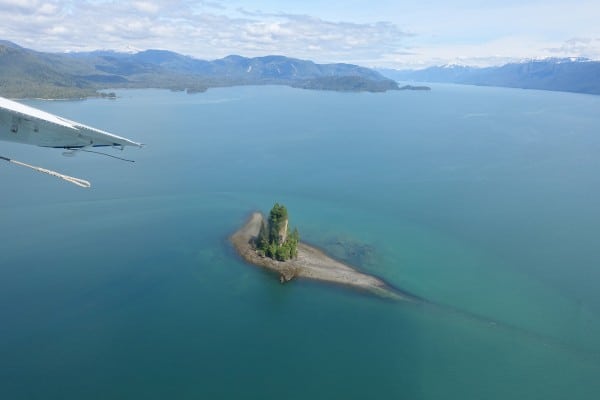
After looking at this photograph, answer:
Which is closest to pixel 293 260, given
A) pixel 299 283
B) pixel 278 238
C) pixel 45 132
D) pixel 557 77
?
pixel 278 238

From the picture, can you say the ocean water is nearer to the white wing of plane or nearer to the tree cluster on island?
the tree cluster on island

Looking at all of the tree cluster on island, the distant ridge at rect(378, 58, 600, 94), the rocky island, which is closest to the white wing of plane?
the rocky island

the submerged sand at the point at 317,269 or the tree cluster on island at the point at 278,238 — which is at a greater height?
the tree cluster on island at the point at 278,238

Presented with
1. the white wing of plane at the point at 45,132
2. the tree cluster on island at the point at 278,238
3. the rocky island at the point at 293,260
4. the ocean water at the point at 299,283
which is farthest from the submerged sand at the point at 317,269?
the white wing of plane at the point at 45,132

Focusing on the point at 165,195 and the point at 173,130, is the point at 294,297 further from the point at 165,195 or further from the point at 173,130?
the point at 173,130

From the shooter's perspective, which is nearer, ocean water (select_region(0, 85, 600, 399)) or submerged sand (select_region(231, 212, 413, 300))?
ocean water (select_region(0, 85, 600, 399))

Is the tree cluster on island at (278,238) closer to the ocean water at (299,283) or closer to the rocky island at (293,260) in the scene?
the rocky island at (293,260)
